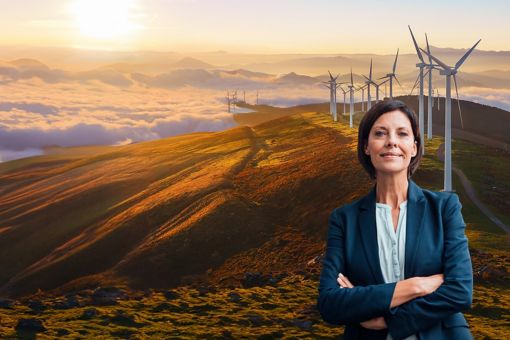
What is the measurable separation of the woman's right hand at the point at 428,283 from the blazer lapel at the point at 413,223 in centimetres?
11

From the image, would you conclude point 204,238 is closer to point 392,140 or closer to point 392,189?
point 392,189

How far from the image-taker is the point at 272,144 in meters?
132

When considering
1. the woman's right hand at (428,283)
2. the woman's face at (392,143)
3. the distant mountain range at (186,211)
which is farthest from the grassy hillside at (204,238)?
the woman's face at (392,143)

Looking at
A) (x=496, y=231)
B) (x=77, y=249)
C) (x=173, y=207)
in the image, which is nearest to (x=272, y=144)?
(x=173, y=207)

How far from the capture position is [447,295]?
21.7ft

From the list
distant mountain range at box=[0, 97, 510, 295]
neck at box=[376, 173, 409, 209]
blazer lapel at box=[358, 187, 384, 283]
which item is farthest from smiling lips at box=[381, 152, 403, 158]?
distant mountain range at box=[0, 97, 510, 295]

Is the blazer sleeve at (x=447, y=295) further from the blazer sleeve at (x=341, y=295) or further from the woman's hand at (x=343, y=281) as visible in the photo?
the woman's hand at (x=343, y=281)

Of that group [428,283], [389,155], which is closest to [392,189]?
[389,155]

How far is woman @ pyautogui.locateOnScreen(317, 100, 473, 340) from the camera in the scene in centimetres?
661

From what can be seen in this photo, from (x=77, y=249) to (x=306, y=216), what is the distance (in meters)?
38.7

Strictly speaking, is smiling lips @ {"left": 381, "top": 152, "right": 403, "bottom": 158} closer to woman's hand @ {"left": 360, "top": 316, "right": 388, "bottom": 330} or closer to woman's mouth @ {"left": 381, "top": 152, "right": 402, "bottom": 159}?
woman's mouth @ {"left": 381, "top": 152, "right": 402, "bottom": 159}

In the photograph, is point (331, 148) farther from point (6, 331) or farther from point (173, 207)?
point (6, 331)

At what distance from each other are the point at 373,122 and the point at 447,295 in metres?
1.68

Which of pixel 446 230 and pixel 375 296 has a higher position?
pixel 446 230
